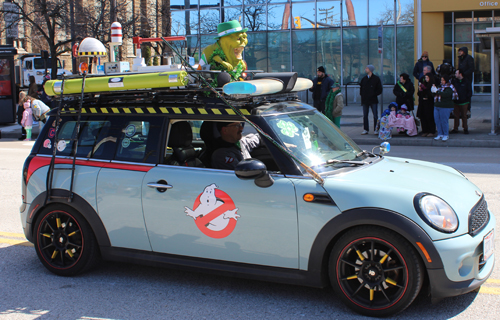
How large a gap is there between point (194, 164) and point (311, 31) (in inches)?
918

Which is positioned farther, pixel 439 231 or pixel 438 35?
pixel 438 35

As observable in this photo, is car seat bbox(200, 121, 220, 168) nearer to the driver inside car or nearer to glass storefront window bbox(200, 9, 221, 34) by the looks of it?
the driver inside car

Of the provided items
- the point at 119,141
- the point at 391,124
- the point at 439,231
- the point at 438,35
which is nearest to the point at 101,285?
the point at 119,141

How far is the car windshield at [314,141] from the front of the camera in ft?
14.0

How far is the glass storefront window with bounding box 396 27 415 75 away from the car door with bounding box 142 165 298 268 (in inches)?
890

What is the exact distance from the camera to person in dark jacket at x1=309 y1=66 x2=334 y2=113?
16000 millimetres

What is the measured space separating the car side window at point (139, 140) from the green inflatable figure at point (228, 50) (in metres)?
1.69

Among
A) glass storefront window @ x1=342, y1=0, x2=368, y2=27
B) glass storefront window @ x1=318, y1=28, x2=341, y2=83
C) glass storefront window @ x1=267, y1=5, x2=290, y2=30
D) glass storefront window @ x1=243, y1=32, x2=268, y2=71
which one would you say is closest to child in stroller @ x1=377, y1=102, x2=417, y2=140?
glass storefront window @ x1=318, y1=28, x2=341, y2=83

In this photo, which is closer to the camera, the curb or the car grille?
the car grille

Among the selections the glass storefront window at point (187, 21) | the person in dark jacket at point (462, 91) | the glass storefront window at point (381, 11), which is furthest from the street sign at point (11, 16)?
the person in dark jacket at point (462, 91)

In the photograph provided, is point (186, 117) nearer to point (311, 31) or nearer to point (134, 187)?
point (134, 187)

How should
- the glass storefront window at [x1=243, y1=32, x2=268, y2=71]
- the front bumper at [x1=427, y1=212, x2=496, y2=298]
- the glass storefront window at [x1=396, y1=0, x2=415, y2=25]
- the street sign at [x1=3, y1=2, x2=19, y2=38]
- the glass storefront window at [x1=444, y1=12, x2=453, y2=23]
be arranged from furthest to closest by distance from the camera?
the glass storefront window at [x1=243, y1=32, x2=268, y2=71], the street sign at [x1=3, y1=2, x2=19, y2=38], the glass storefront window at [x1=396, y1=0, x2=415, y2=25], the glass storefront window at [x1=444, y1=12, x2=453, y2=23], the front bumper at [x1=427, y1=212, x2=496, y2=298]

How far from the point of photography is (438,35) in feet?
78.5

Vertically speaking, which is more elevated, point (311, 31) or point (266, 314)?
point (311, 31)
